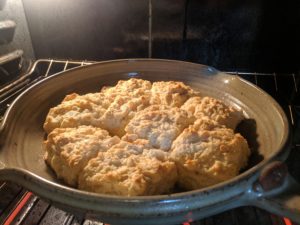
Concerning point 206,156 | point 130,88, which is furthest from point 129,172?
point 130,88

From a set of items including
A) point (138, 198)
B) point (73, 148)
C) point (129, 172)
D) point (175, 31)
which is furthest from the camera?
point (175, 31)

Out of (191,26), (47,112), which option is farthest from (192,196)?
(191,26)

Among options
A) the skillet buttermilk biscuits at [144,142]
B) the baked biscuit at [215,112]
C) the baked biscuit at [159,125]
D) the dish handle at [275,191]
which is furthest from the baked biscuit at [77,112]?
the dish handle at [275,191]

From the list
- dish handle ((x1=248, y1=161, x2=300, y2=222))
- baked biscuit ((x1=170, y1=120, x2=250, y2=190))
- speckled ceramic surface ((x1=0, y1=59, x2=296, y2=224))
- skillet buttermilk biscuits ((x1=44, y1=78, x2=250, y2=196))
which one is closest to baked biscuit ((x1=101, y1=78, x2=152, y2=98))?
skillet buttermilk biscuits ((x1=44, y1=78, x2=250, y2=196))

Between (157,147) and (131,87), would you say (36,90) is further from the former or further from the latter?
(157,147)

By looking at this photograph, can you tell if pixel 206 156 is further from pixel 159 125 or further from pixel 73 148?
pixel 73 148

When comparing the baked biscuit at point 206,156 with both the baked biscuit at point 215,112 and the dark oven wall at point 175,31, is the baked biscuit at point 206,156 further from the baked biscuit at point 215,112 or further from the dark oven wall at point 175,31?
the dark oven wall at point 175,31

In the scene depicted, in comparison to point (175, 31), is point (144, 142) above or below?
below
